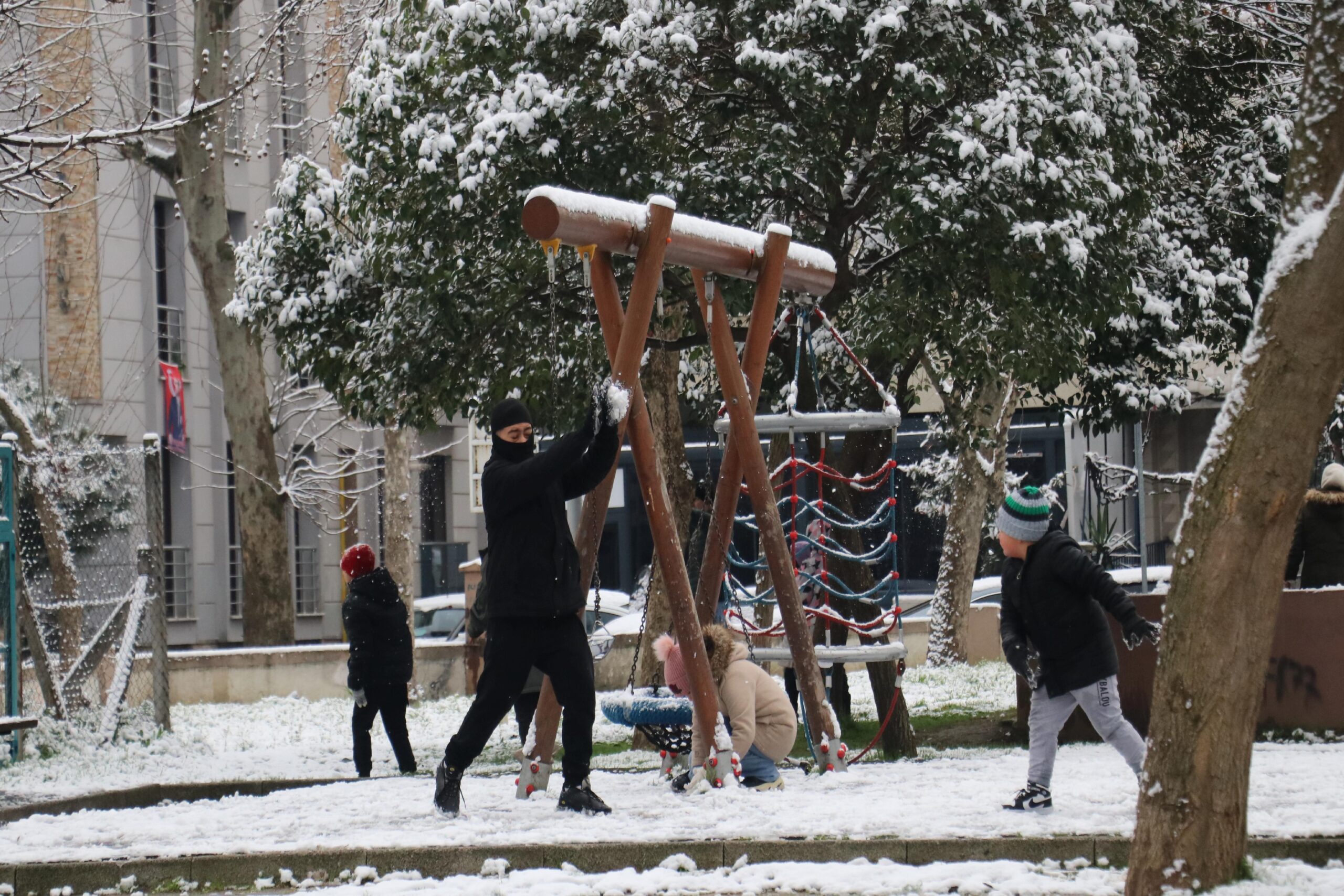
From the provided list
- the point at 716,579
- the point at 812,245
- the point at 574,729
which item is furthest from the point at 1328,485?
the point at 574,729

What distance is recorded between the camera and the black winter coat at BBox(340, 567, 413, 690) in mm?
11328

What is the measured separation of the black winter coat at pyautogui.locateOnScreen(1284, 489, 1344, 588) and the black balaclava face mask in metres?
6.17

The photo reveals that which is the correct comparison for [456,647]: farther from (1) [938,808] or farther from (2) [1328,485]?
(1) [938,808]

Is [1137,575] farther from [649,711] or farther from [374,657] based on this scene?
[649,711]

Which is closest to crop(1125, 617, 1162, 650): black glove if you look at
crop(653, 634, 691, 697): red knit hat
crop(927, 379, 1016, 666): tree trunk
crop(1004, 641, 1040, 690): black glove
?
crop(1004, 641, 1040, 690): black glove

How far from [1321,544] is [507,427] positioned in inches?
257

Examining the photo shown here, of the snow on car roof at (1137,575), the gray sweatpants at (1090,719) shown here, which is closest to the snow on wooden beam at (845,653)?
the gray sweatpants at (1090,719)

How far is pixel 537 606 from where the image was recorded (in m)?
7.43

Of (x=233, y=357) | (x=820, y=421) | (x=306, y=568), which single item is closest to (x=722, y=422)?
(x=820, y=421)

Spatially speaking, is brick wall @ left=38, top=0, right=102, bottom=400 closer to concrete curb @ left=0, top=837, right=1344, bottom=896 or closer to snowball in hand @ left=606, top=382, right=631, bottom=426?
snowball in hand @ left=606, top=382, right=631, bottom=426

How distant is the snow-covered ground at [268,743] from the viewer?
37.1 feet

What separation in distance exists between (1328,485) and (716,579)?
4.87 metres

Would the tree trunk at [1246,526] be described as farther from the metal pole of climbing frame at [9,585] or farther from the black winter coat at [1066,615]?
the metal pole of climbing frame at [9,585]

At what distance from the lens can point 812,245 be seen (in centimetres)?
1156
